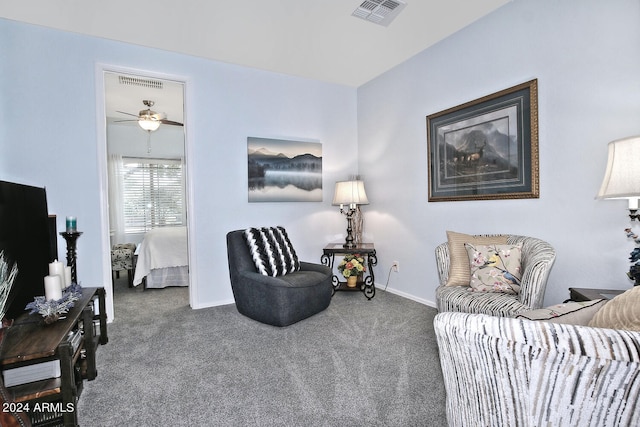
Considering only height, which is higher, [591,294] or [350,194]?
[350,194]

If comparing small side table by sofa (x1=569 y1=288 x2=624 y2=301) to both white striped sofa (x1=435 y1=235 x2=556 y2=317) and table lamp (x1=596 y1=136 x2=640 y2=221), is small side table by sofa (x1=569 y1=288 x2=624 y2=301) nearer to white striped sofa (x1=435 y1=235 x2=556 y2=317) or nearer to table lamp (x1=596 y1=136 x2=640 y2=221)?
white striped sofa (x1=435 y1=235 x2=556 y2=317)

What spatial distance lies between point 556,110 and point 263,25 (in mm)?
2497

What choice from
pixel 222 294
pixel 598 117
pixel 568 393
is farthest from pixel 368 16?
pixel 222 294

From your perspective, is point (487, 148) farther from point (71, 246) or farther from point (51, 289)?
point (71, 246)

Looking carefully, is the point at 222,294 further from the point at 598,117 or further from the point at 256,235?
the point at 598,117

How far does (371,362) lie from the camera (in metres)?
2.18

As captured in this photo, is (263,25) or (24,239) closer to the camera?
(24,239)

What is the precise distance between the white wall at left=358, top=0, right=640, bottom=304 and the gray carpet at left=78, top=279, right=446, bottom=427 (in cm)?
107

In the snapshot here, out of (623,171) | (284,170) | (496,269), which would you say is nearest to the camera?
(623,171)

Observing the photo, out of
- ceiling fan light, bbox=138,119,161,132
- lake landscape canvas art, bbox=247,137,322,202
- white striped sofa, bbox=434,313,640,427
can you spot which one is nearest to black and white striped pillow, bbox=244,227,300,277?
lake landscape canvas art, bbox=247,137,322,202

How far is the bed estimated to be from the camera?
13.7 ft

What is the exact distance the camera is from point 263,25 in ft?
9.42

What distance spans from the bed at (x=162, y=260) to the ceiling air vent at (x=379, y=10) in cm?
343

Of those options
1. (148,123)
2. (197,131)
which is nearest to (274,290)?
(197,131)
